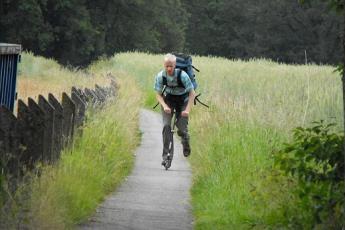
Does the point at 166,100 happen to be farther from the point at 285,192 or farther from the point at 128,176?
the point at 285,192

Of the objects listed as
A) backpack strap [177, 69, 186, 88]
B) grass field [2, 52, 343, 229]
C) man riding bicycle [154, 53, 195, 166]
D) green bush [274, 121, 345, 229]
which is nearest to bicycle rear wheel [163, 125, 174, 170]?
man riding bicycle [154, 53, 195, 166]

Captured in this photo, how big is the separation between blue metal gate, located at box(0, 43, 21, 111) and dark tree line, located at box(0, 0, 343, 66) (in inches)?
1510

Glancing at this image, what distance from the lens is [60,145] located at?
916 cm

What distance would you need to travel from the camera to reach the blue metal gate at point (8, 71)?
10250 mm

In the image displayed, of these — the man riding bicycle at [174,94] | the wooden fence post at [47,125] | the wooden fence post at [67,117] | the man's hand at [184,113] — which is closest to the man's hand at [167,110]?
the man riding bicycle at [174,94]

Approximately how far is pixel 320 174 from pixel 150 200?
3.86 m

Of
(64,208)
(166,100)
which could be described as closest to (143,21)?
(166,100)

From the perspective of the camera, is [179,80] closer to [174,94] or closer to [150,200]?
[174,94]

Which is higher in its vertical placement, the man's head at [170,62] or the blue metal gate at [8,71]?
the man's head at [170,62]

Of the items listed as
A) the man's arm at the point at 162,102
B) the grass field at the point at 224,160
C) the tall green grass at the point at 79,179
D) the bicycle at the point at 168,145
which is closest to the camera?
the tall green grass at the point at 79,179

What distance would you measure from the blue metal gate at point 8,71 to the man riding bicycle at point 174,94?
2.16 metres

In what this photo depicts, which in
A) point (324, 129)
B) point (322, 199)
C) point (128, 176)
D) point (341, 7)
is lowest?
point (128, 176)

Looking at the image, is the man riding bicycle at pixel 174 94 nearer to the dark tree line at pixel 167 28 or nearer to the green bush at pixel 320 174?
the green bush at pixel 320 174

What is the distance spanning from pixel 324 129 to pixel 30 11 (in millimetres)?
50903
